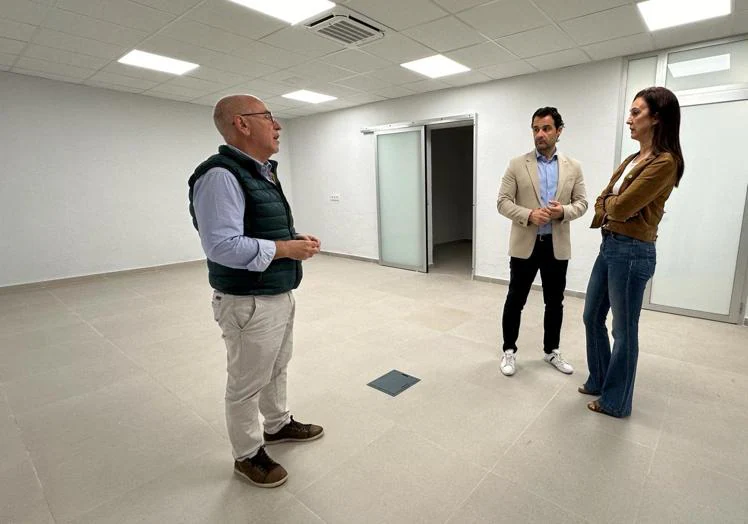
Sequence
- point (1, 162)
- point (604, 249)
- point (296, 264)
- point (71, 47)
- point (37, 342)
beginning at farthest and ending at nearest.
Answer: point (1, 162), point (71, 47), point (37, 342), point (604, 249), point (296, 264)

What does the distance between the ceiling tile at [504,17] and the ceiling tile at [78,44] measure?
361 cm

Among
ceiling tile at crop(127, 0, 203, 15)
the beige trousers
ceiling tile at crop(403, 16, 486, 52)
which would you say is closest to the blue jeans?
the beige trousers

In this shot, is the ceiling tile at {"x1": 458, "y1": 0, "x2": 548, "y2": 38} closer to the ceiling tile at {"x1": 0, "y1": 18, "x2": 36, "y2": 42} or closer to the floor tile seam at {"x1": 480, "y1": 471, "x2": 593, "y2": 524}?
the floor tile seam at {"x1": 480, "y1": 471, "x2": 593, "y2": 524}

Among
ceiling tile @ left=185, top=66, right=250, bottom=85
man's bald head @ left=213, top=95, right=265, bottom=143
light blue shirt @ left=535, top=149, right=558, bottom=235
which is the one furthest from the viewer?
ceiling tile @ left=185, top=66, right=250, bottom=85

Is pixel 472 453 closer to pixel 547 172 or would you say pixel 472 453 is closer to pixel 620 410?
pixel 620 410

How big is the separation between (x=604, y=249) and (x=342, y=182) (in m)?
6.00

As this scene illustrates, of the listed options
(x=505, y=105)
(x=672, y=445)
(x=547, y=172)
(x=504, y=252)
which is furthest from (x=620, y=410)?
(x=505, y=105)

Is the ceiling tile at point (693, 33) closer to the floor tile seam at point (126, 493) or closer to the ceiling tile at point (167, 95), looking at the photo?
the floor tile seam at point (126, 493)

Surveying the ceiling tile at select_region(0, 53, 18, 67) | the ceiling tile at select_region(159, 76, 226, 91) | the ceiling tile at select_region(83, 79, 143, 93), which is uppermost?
the ceiling tile at select_region(0, 53, 18, 67)

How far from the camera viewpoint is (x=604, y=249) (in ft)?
7.20

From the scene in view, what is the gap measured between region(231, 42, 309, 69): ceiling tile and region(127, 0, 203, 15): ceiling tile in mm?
881

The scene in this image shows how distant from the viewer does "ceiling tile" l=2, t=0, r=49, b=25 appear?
10.4 ft

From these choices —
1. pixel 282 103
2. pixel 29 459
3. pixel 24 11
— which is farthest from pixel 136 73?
pixel 29 459

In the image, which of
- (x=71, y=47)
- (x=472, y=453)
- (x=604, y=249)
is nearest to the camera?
(x=472, y=453)
